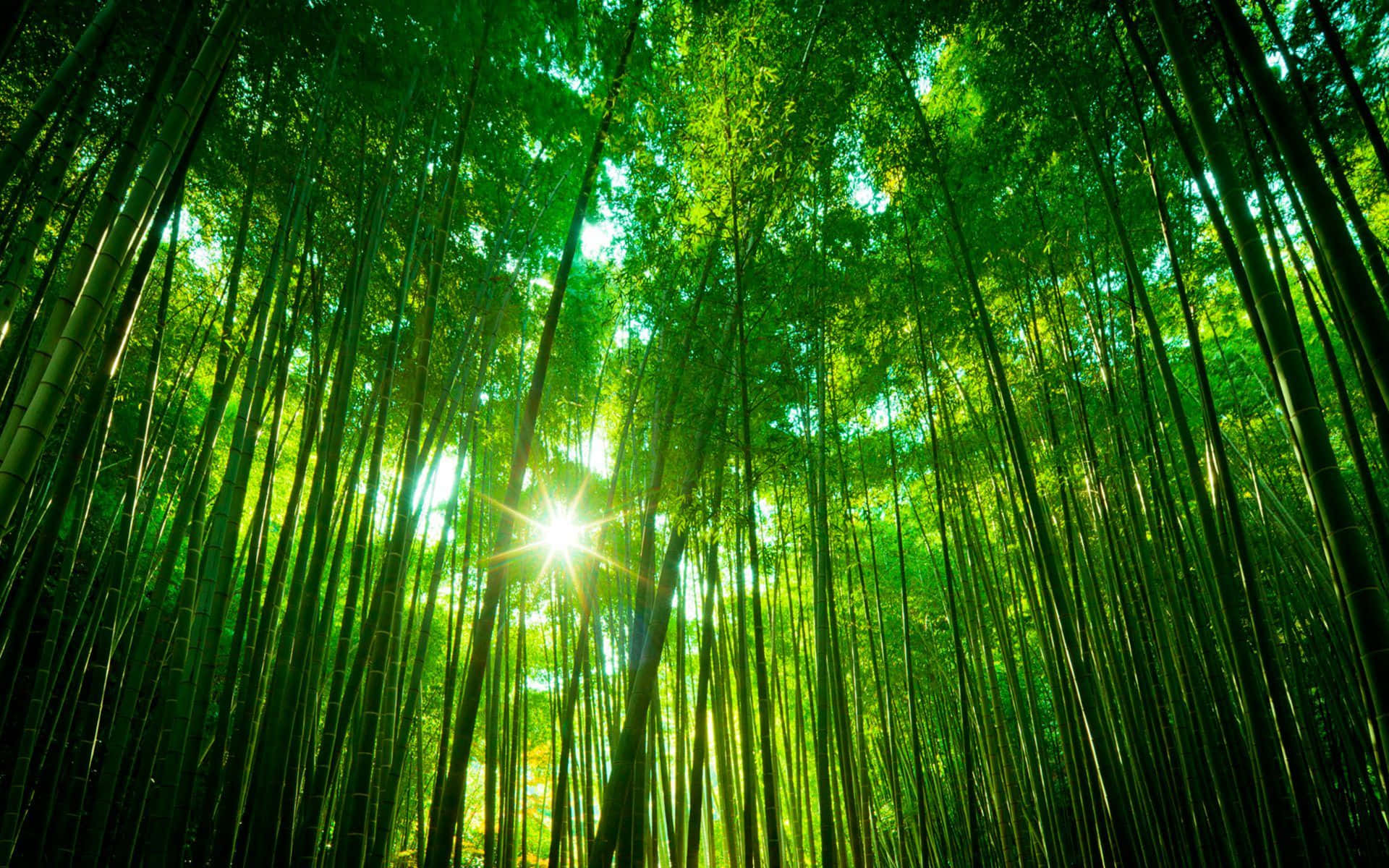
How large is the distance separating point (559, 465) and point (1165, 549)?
15.0ft

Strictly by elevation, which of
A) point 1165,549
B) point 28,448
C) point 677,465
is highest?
point 677,465

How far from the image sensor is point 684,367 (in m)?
3.53

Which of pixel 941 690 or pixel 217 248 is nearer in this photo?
pixel 217 248

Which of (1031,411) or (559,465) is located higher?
(559,465)

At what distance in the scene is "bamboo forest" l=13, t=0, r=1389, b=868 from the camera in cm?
190

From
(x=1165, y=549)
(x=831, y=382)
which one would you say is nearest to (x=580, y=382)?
(x=831, y=382)

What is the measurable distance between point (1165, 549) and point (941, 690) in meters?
3.93

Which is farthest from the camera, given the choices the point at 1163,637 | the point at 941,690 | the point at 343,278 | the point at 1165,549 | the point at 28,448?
the point at 941,690

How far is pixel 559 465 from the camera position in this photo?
6062 mm

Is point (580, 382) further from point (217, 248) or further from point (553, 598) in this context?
point (217, 248)

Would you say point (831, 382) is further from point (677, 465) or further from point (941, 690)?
point (941, 690)

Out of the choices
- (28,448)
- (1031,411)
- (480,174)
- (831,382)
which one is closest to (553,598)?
(831,382)

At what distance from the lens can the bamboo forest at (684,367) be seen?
1898 millimetres

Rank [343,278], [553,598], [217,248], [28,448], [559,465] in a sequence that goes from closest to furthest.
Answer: [28,448] → [343,278] → [217,248] → [553,598] → [559,465]
